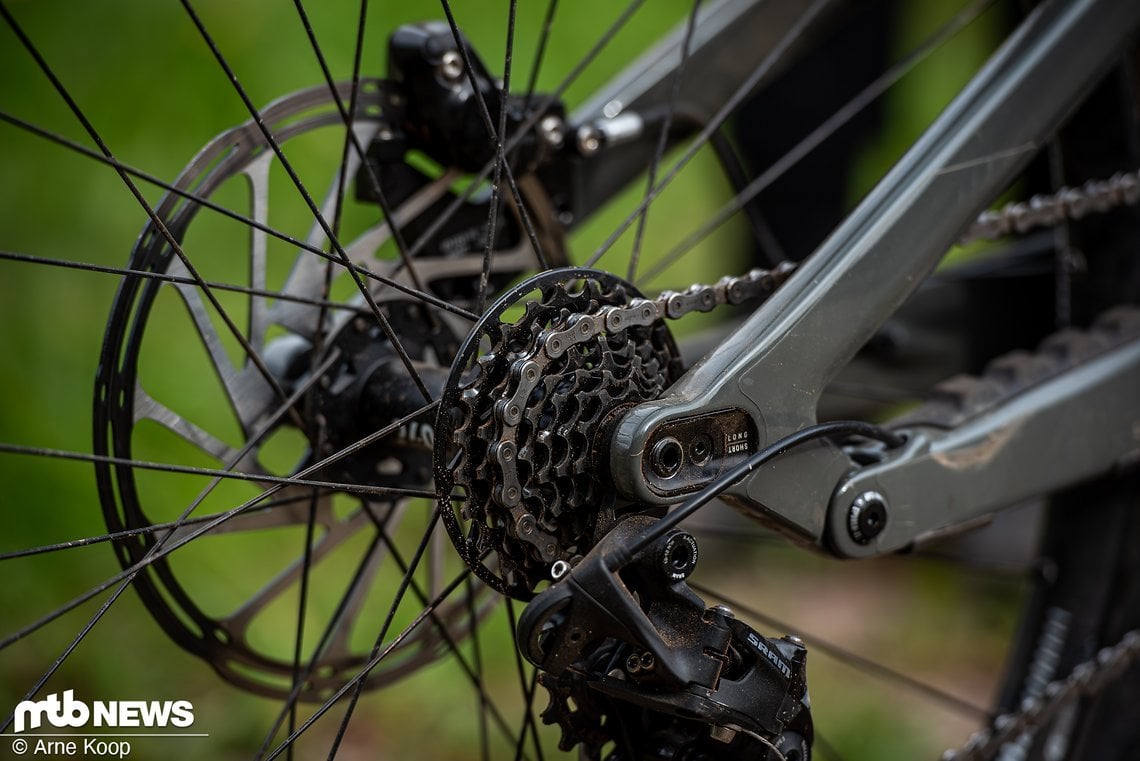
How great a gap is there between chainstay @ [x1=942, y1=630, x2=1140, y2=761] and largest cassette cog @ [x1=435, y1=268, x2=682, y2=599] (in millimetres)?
493

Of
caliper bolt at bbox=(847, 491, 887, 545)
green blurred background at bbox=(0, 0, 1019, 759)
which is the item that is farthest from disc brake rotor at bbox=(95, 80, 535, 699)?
green blurred background at bbox=(0, 0, 1019, 759)

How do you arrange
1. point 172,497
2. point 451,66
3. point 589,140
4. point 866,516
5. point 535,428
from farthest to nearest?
1. point 172,497
2. point 589,140
3. point 451,66
4. point 866,516
5. point 535,428

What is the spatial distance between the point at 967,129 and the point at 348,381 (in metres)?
0.53

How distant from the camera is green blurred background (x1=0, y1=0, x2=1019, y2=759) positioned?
177 cm

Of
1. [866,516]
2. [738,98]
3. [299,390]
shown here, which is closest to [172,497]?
[299,390]

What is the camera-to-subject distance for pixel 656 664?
0.81m

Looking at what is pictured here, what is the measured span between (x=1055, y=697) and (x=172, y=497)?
49.6 inches

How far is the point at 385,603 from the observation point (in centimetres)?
201

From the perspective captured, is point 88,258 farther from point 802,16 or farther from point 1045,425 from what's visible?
point 1045,425

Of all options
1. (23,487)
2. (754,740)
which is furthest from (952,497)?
(23,487)

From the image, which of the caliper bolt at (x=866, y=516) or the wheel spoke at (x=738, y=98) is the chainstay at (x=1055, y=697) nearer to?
the caliper bolt at (x=866, y=516)

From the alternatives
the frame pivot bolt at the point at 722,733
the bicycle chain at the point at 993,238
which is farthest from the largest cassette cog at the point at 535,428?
the frame pivot bolt at the point at 722,733

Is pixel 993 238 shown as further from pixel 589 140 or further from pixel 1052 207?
pixel 589 140

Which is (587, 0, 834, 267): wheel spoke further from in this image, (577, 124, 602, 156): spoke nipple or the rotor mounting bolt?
the rotor mounting bolt
